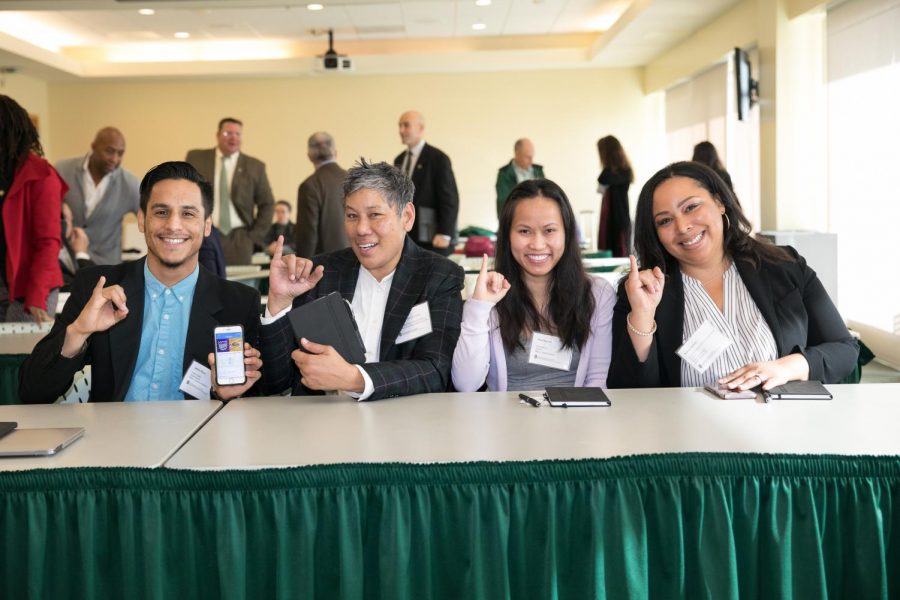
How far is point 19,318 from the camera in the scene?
370cm

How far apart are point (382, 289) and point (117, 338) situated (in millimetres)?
775

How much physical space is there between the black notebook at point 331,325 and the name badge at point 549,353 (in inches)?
21.0

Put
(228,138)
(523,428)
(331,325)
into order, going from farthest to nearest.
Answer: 1. (228,138)
2. (331,325)
3. (523,428)

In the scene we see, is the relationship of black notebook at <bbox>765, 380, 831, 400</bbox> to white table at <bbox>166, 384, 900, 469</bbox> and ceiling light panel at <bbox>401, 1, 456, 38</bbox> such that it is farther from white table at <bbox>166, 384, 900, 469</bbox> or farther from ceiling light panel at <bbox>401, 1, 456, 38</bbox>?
ceiling light panel at <bbox>401, 1, 456, 38</bbox>

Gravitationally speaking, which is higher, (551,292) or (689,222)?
(689,222)

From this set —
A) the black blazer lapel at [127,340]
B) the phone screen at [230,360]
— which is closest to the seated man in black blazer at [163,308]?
the black blazer lapel at [127,340]

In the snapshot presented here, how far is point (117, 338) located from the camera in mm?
2312

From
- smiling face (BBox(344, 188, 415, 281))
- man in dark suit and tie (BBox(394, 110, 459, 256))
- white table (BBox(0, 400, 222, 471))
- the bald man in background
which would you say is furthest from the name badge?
the bald man in background

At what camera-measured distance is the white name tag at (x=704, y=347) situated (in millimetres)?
2203

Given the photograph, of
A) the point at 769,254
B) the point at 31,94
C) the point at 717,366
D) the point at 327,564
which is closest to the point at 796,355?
the point at 717,366

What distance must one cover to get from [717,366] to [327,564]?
128 centimetres

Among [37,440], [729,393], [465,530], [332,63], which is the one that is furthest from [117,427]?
[332,63]

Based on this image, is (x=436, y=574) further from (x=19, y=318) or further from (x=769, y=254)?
(x=19, y=318)

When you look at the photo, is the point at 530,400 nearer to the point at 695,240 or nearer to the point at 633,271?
the point at 633,271
